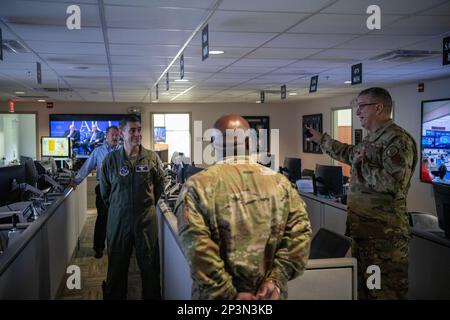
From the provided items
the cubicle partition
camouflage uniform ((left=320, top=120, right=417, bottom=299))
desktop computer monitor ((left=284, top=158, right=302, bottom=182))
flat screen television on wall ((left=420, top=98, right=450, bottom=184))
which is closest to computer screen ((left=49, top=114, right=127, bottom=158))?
desktop computer monitor ((left=284, top=158, right=302, bottom=182))

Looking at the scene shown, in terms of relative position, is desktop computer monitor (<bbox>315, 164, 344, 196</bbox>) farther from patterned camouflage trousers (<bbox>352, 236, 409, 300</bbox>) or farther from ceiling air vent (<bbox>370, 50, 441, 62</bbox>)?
patterned camouflage trousers (<bbox>352, 236, 409, 300</bbox>)

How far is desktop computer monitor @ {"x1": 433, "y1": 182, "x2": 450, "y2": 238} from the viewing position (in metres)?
2.72

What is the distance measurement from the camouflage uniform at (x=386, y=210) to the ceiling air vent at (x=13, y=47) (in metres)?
3.47

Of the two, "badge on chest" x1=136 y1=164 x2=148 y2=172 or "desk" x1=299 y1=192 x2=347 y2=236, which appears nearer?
"badge on chest" x1=136 y1=164 x2=148 y2=172

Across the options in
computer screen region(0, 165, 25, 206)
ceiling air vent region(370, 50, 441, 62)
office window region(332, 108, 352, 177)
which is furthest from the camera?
office window region(332, 108, 352, 177)

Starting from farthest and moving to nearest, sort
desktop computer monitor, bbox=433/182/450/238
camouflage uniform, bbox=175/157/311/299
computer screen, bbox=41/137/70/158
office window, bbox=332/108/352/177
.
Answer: office window, bbox=332/108/352/177
computer screen, bbox=41/137/70/158
desktop computer monitor, bbox=433/182/450/238
camouflage uniform, bbox=175/157/311/299

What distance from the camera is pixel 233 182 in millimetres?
1597

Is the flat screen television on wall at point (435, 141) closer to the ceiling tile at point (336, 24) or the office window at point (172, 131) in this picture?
the ceiling tile at point (336, 24)

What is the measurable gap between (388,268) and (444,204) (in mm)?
651

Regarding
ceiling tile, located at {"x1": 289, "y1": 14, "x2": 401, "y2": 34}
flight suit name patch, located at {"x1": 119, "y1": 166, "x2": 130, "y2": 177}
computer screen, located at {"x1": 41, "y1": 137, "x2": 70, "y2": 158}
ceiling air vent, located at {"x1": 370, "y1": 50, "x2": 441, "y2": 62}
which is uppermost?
ceiling air vent, located at {"x1": 370, "y1": 50, "x2": 441, "y2": 62}

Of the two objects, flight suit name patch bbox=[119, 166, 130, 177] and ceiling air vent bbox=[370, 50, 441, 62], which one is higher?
ceiling air vent bbox=[370, 50, 441, 62]

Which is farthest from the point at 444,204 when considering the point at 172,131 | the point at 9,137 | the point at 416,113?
the point at 9,137

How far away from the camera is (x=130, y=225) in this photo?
3.33 meters

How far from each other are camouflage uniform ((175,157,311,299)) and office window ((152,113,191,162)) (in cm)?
1071
